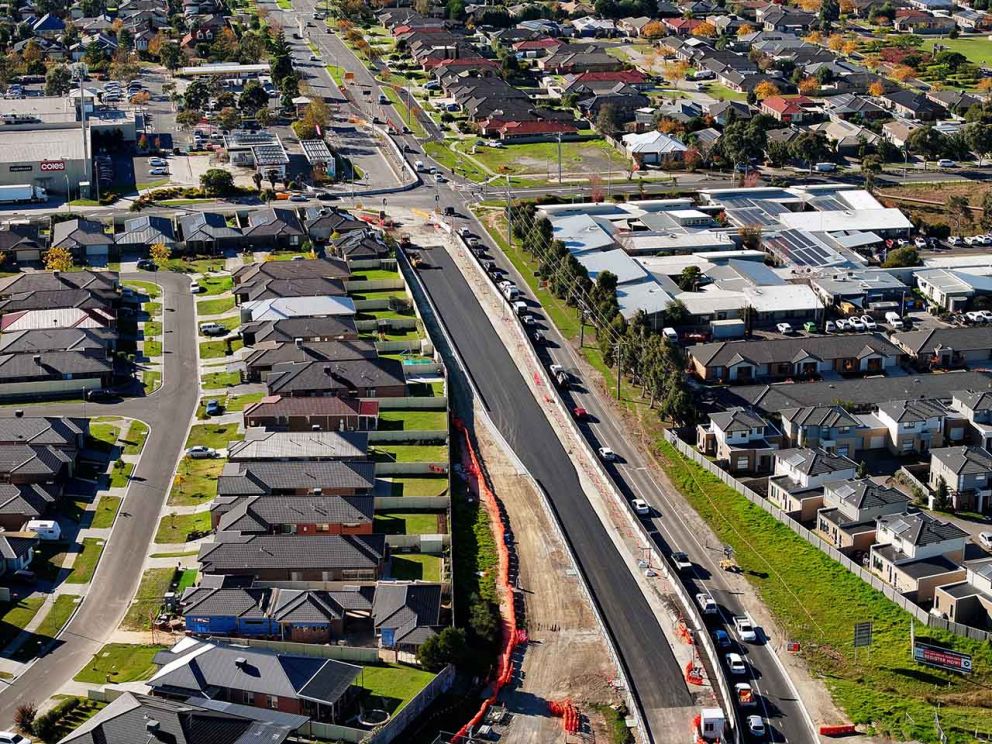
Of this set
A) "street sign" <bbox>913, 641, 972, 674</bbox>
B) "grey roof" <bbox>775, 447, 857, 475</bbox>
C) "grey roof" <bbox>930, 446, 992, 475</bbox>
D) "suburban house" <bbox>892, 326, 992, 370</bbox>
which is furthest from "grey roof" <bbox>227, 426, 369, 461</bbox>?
"suburban house" <bbox>892, 326, 992, 370</bbox>

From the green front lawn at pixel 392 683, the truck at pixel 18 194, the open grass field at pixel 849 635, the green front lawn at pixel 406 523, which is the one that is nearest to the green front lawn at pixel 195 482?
the green front lawn at pixel 406 523

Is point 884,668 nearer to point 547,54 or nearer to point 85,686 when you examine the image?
point 85,686

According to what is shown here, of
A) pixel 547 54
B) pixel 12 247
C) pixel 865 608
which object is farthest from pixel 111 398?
pixel 547 54

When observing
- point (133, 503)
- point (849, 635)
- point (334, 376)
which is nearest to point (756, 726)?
point (849, 635)

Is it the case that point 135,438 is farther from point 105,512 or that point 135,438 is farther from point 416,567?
point 416,567

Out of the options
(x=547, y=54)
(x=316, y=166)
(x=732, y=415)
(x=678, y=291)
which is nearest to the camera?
(x=732, y=415)

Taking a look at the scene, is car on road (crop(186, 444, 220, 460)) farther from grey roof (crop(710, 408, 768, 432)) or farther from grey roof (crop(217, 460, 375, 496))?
grey roof (crop(710, 408, 768, 432))
